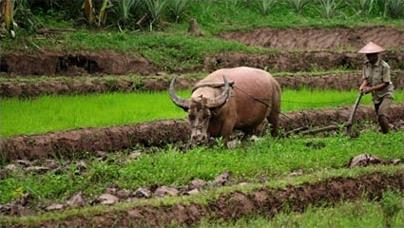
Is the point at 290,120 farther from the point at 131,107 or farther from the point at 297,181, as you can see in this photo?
the point at 297,181

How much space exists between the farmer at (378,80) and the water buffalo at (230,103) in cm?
126

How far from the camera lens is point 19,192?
25.7ft

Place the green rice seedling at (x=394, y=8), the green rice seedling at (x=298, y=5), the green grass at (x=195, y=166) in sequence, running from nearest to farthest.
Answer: the green grass at (x=195, y=166), the green rice seedling at (x=298, y=5), the green rice seedling at (x=394, y=8)

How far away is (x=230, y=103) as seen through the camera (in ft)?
35.4

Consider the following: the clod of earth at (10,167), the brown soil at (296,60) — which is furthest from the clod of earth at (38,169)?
the brown soil at (296,60)

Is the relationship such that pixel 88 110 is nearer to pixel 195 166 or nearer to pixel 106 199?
pixel 195 166

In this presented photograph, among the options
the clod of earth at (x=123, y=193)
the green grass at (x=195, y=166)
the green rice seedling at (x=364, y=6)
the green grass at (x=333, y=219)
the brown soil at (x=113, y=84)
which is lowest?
the brown soil at (x=113, y=84)

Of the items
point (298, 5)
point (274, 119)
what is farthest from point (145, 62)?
point (298, 5)

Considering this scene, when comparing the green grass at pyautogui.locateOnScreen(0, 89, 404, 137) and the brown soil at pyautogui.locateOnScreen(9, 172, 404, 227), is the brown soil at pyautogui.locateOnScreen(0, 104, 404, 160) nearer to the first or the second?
the green grass at pyautogui.locateOnScreen(0, 89, 404, 137)

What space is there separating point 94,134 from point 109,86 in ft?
11.4

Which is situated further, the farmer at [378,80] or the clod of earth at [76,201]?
the farmer at [378,80]

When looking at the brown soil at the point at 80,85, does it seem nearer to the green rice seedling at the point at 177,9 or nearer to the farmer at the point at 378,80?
the farmer at the point at 378,80

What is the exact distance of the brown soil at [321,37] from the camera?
21.1 m

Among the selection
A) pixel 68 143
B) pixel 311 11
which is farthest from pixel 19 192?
pixel 311 11
